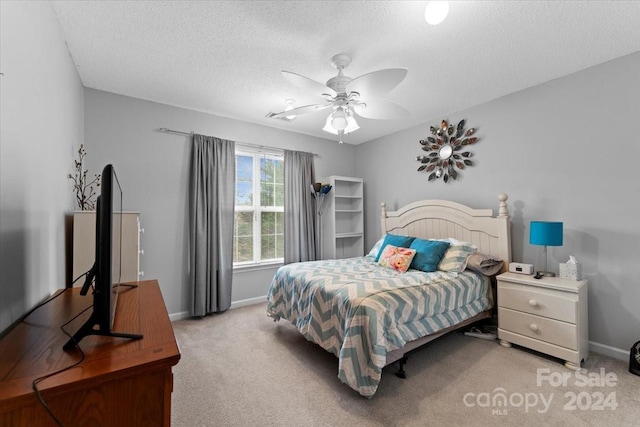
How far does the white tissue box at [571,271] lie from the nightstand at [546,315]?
0.22 ft

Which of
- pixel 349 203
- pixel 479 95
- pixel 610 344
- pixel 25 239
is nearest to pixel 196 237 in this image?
pixel 25 239

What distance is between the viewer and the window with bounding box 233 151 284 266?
3906 mm

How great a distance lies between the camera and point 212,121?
3.62m

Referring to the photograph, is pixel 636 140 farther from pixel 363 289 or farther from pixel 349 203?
pixel 349 203

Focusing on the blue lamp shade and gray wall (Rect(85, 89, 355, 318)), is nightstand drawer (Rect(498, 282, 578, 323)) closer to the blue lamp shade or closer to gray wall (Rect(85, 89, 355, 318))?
the blue lamp shade

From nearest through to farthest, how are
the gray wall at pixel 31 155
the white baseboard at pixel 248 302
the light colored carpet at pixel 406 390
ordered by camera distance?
the gray wall at pixel 31 155 → the light colored carpet at pixel 406 390 → the white baseboard at pixel 248 302

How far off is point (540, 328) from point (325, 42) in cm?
294

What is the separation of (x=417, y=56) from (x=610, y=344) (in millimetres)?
2975

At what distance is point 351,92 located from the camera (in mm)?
2062

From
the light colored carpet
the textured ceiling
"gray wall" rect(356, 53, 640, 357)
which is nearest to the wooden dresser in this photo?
the light colored carpet

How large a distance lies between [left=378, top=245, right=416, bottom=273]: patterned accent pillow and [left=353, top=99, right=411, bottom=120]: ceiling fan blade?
1423mm

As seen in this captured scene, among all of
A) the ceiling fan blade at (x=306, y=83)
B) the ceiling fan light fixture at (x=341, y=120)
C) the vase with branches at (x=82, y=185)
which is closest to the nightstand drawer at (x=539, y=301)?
the ceiling fan light fixture at (x=341, y=120)

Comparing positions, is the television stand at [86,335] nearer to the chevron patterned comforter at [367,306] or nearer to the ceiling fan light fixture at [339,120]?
the chevron patterned comforter at [367,306]

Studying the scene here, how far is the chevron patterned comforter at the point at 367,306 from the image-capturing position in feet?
6.15
